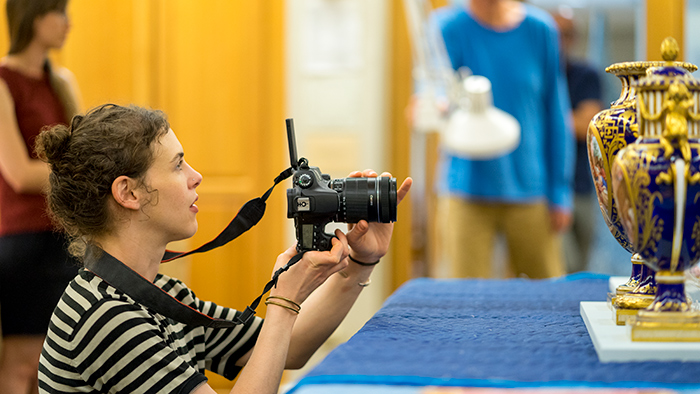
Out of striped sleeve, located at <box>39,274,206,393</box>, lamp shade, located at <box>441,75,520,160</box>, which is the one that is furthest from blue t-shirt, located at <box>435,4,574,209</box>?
striped sleeve, located at <box>39,274,206,393</box>

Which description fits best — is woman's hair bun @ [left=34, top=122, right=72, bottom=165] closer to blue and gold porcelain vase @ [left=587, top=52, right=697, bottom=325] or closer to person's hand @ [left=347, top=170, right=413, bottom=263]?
person's hand @ [left=347, top=170, right=413, bottom=263]

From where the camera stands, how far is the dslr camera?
3.23 feet

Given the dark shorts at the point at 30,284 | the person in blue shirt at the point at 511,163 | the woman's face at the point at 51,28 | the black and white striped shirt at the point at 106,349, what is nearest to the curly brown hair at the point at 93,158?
the black and white striped shirt at the point at 106,349

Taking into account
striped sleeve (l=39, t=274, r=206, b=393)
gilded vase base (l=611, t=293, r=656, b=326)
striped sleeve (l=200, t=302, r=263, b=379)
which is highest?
gilded vase base (l=611, t=293, r=656, b=326)

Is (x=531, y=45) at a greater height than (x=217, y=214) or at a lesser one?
greater

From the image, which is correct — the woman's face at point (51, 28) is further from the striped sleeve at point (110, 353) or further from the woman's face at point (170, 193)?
the striped sleeve at point (110, 353)

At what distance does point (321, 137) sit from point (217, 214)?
1.82ft

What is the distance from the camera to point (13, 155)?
65.8 inches

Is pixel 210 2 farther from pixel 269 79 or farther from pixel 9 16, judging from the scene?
pixel 9 16

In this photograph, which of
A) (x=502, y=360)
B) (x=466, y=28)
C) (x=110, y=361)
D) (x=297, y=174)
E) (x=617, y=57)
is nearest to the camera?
(x=502, y=360)

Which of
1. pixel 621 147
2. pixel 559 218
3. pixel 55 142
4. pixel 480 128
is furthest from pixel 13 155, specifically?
pixel 559 218

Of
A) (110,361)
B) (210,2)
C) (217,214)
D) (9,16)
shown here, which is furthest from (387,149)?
(110,361)

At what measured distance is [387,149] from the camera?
9.36ft

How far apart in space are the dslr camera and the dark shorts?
0.79 m
